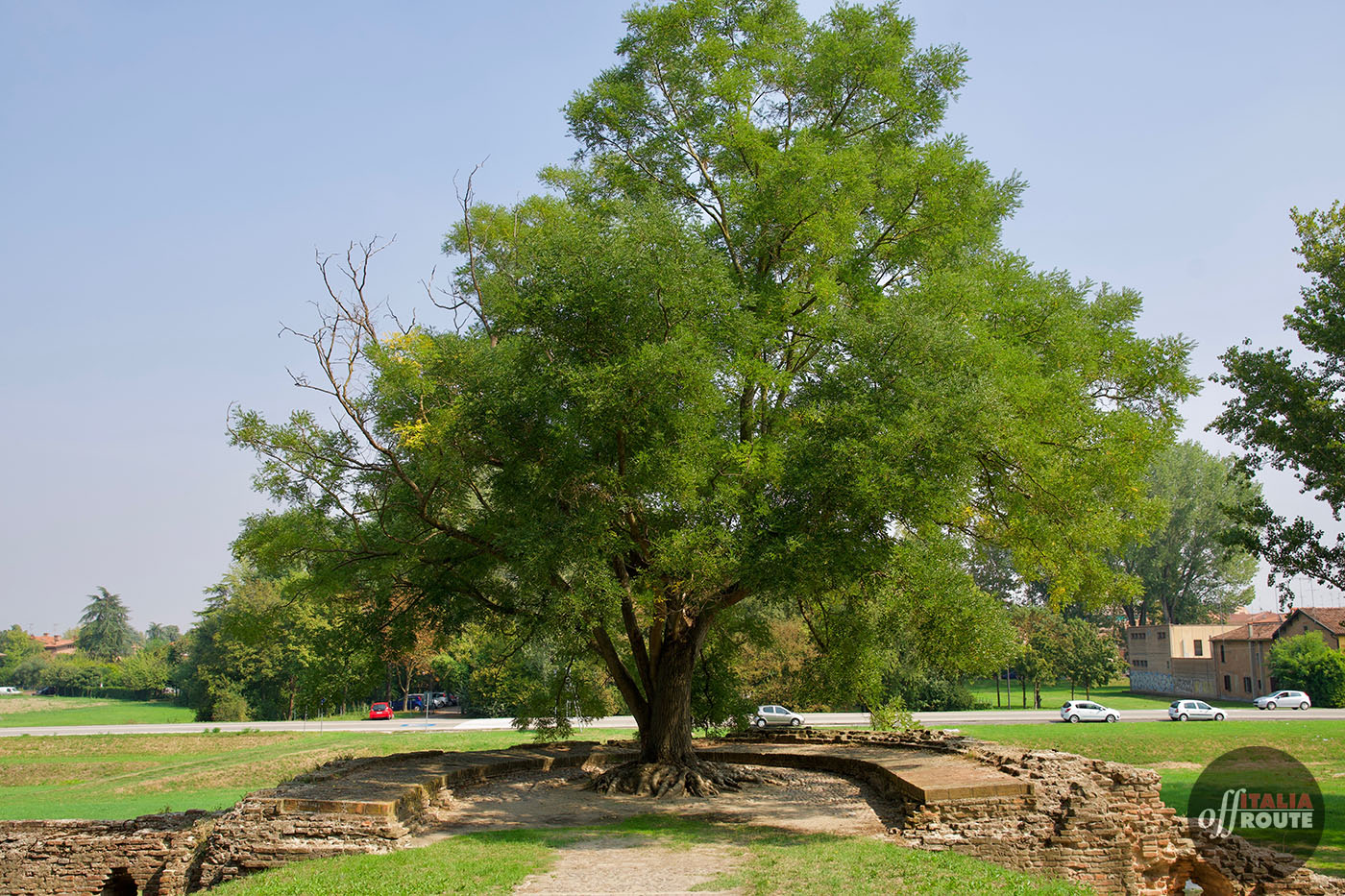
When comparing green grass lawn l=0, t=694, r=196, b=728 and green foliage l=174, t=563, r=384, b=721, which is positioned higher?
green foliage l=174, t=563, r=384, b=721

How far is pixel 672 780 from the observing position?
16422 millimetres

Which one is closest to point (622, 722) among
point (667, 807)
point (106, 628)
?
point (667, 807)

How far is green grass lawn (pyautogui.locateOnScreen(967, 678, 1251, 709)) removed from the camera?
5206cm

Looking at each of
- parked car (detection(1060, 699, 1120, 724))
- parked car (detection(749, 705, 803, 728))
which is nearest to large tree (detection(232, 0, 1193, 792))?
parked car (detection(749, 705, 803, 728))

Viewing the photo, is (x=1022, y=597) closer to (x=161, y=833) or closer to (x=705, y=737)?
(x=705, y=737)

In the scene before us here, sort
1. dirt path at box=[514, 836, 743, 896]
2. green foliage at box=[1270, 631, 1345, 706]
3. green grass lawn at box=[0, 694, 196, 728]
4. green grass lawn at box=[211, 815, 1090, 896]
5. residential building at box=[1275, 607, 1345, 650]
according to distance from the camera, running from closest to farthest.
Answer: green grass lawn at box=[211, 815, 1090, 896] → dirt path at box=[514, 836, 743, 896] → green foliage at box=[1270, 631, 1345, 706] → residential building at box=[1275, 607, 1345, 650] → green grass lawn at box=[0, 694, 196, 728]

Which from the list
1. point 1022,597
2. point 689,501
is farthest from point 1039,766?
point 1022,597

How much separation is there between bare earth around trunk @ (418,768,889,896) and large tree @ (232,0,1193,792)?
4.55 ft

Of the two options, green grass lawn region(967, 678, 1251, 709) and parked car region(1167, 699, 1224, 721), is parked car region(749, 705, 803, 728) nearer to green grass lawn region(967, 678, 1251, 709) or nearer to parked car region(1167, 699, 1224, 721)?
parked car region(1167, 699, 1224, 721)

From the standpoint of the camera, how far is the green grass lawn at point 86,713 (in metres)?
54.6

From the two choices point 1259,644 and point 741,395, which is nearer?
point 741,395

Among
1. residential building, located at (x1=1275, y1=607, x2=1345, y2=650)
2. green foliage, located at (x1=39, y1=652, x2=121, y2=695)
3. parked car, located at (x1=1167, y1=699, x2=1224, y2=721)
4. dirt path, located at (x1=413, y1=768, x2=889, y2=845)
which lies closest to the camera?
dirt path, located at (x1=413, y1=768, x2=889, y2=845)

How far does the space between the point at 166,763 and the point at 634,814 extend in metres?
24.5

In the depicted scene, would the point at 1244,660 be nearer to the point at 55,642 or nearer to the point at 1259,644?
the point at 1259,644
